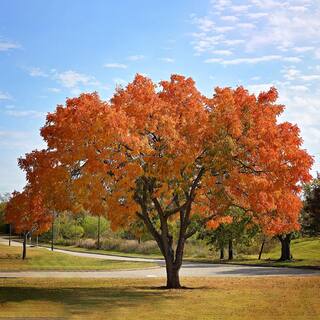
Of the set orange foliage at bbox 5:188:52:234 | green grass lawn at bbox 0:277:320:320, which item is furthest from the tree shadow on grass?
orange foliage at bbox 5:188:52:234

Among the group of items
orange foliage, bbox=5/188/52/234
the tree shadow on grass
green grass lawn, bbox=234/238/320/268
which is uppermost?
orange foliage, bbox=5/188/52/234

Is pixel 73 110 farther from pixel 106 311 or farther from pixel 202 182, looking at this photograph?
pixel 106 311

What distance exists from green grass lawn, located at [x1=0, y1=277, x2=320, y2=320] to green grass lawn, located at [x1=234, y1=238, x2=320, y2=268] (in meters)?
21.8

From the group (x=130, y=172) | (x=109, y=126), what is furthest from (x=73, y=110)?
(x=130, y=172)

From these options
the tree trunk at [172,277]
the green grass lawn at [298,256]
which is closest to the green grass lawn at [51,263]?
the green grass lawn at [298,256]

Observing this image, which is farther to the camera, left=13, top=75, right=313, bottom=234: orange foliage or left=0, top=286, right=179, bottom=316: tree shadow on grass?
left=13, top=75, right=313, bottom=234: orange foliage

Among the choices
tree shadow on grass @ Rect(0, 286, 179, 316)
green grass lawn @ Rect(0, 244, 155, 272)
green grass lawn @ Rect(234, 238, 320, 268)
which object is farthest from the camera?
green grass lawn @ Rect(234, 238, 320, 268)

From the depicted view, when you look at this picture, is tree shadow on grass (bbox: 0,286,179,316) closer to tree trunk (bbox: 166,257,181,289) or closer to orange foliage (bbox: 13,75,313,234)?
tree trunk (bbox: 166,257,181,289)

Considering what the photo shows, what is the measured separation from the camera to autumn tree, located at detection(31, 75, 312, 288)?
74.8 ft

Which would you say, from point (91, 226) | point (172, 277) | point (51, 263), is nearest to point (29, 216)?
point (51, 263)

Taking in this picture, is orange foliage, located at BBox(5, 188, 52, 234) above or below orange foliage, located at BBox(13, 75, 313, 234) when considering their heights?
below

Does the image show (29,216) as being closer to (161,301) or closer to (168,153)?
(168,153)

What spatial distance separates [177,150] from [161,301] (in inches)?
275

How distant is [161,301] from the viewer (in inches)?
821
